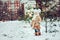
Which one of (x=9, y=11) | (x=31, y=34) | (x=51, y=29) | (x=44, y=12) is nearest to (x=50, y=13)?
Answer: (x=44, y=12)

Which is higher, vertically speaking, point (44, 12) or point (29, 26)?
point (44, 12)

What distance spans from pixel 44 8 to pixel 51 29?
0.74ft

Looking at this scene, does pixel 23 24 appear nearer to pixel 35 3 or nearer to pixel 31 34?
pixel 31 34

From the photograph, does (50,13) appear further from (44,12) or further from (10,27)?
(10,27)

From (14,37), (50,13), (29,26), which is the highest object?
(50,13)

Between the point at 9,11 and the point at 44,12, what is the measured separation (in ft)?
1.17

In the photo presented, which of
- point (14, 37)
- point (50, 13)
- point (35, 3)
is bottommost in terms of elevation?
point (14, 37)

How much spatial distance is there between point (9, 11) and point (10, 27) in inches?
6.5

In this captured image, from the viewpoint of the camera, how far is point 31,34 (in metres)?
1.30

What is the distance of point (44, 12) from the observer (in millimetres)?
1314

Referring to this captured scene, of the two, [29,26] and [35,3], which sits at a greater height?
[35,3]

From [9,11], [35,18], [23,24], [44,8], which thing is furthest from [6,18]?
[44,8]

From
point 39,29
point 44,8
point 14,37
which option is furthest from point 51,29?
point 14,37

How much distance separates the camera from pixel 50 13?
51.9 inches
